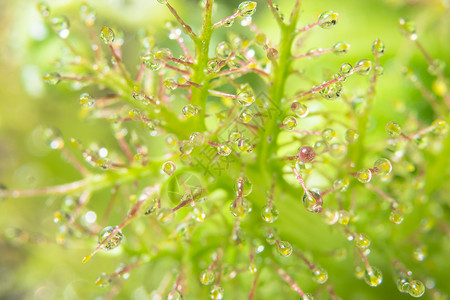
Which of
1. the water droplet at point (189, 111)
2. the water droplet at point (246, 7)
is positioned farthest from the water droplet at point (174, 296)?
the water droplet at point (246, 7)

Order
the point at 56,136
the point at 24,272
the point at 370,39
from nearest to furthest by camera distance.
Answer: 1. the point at 56,136
2. the point at 370,39
3. the point at 24,272

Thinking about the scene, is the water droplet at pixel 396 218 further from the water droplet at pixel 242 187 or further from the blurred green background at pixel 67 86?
the blurred green background at pixel 67 86

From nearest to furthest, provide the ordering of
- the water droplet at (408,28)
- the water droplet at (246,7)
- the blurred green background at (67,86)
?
the water droplet at (246,7), the water droplet at (408,28), the blurred green background at (67,86)

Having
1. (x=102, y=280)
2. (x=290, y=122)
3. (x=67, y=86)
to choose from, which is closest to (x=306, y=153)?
(x=290, y=122)

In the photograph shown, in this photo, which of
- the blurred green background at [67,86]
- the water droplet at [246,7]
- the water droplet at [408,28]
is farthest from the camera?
the blurred green background at [67,86]

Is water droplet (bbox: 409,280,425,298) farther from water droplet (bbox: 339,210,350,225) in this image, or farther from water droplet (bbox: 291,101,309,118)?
water droplet (bbox: 291,101,309,118)

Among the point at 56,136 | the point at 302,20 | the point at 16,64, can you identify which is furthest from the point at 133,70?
the point at 56,136

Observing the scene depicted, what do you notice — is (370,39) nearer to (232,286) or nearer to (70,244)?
(232,286)

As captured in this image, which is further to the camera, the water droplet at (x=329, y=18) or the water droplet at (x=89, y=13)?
the water droplet at (x=89, y=13)
